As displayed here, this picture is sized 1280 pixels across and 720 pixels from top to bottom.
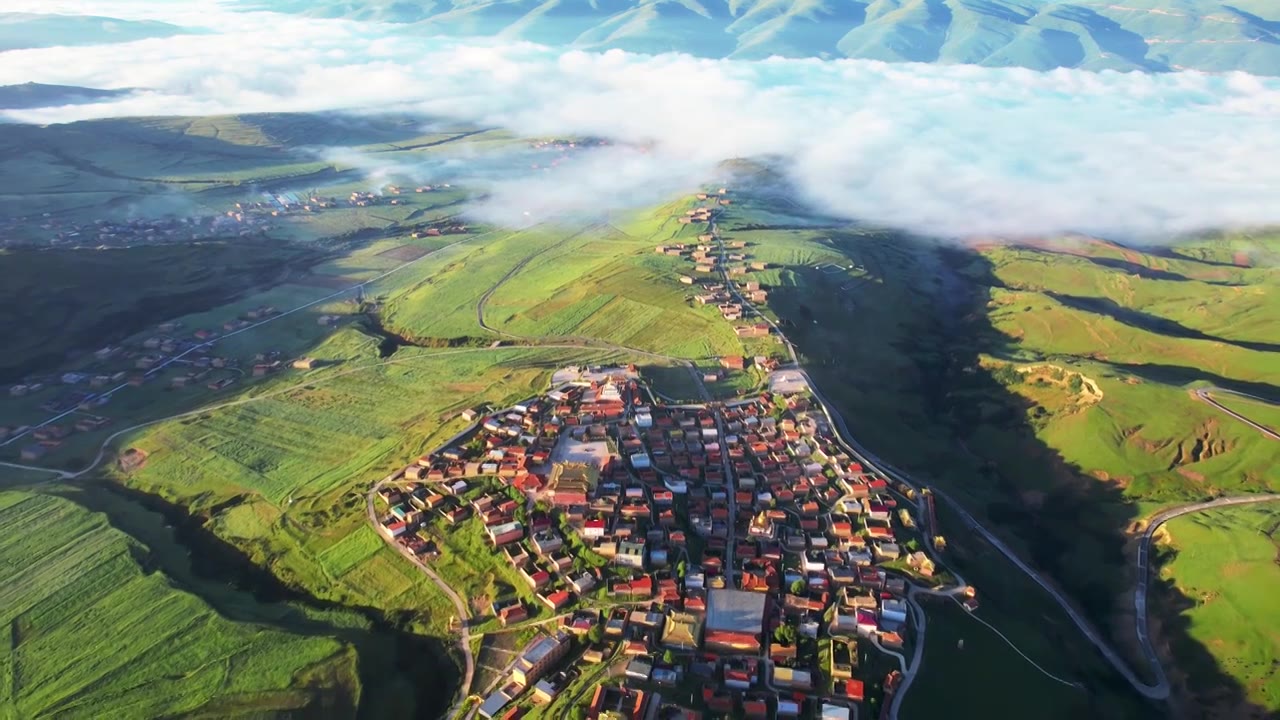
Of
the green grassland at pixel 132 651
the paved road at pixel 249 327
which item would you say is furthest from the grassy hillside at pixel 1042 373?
the paved road at pixel 249 327

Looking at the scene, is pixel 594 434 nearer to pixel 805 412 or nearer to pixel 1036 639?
pixel 805 412

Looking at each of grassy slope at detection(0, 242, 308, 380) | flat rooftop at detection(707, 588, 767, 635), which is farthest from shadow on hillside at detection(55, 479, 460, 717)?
grassy slope at detection(0, 242, 308, 380)

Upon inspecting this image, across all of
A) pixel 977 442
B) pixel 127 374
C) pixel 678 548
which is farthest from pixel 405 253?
pixel 977 442

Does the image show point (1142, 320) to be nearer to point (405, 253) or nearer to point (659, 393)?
point (659, 393)

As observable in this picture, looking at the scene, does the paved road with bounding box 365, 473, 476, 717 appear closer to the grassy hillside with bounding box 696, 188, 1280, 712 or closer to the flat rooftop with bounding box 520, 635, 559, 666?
the flat rooftop with bounding box 520, 635, 559, 666

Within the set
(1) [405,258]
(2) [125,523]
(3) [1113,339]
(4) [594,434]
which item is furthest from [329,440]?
(3) [1113,339]
